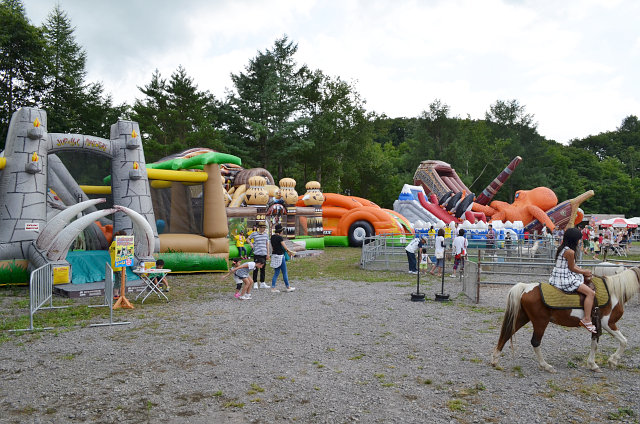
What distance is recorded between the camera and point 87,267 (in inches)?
448

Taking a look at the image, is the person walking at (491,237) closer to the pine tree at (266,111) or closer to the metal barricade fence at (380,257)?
the metal barricade fence at (380,257)

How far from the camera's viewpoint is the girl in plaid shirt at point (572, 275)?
5.68 m

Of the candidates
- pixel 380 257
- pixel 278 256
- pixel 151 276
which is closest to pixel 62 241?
pixel 151 276

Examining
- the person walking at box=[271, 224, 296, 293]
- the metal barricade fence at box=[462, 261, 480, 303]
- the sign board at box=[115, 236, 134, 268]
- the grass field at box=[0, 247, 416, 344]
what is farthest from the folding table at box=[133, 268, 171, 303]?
the metal barricade fence at box=[462, 261, 480, 303]

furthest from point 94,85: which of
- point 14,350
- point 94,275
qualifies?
point 14,350

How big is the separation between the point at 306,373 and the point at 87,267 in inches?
312

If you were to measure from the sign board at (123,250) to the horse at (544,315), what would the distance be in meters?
6.57

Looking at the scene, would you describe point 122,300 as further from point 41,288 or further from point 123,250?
point 41,288

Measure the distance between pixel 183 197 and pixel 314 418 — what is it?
11.9m

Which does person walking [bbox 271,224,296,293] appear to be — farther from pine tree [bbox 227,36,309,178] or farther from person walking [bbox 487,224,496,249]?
pine tree [bbox 227,36,309,178]

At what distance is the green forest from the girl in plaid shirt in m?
28.0

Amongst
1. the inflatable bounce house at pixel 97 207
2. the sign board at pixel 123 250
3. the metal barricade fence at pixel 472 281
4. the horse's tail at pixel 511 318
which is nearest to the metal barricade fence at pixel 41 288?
the sign board at pixel 123 250

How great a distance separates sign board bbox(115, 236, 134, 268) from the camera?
8.96 metres

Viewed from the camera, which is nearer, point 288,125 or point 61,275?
point 61,275
